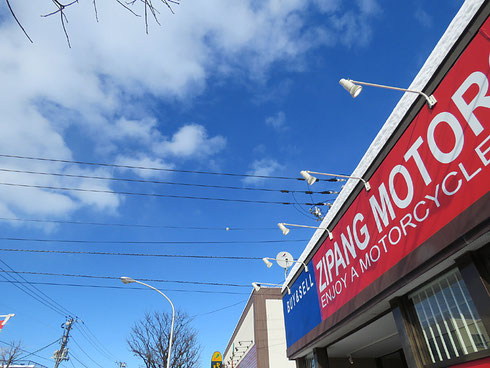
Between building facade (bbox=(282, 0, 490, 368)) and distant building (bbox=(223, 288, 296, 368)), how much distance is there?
16247 millimetres

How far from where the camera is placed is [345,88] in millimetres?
5270

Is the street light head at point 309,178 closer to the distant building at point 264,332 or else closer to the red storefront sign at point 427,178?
the red storefront sign at point 427,178

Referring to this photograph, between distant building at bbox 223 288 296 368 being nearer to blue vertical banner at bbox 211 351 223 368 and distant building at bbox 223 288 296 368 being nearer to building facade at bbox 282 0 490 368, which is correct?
blue vertical banner at bbox 211 351 223 368

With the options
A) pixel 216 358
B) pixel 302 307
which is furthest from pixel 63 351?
pixel 302 307

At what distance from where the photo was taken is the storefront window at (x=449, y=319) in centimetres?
442

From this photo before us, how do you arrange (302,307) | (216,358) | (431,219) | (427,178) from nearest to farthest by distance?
(431,219) → (427,178) → (302,307) → (216,358)

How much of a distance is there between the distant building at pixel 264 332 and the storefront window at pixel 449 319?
747 inches

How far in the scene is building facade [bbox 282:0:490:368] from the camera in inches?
162

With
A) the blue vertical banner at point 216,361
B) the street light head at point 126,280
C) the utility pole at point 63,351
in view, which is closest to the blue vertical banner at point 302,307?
the street light head at point 126,280

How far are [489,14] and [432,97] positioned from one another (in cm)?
127

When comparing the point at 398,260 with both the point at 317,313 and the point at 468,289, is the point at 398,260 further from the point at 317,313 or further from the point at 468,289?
the point at 317,313

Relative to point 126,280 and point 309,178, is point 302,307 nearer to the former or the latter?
point 309,178

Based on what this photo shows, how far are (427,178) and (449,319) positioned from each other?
2393 millimetres

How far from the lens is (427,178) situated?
488 centimetres
